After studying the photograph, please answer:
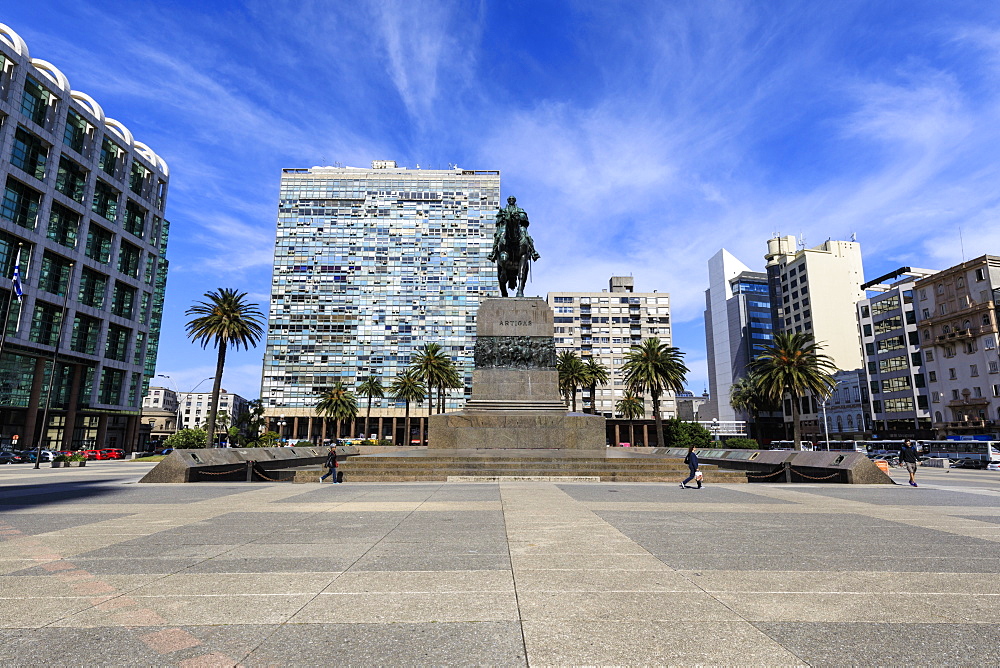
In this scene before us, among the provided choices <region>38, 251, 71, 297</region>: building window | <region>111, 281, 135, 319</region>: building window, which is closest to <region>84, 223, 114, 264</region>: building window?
<region>38, 251, 71, 297</region>: building window

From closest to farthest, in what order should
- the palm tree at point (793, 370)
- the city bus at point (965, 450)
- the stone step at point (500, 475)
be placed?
the stone step at point (500, 475)
the city bus at point (965, 450)
the palm tree at point (793, 370)

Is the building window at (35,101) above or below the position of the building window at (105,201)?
above

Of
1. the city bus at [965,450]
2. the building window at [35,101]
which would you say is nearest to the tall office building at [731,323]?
the city bus at [965,450]

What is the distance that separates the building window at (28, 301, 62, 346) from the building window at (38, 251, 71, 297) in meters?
1.83

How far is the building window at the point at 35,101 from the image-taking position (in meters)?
55.0

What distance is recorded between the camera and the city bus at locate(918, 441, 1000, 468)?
41.1 metres

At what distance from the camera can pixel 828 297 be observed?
375 ft

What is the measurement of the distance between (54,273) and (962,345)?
4188 inches

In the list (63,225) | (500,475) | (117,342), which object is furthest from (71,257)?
(500,475)

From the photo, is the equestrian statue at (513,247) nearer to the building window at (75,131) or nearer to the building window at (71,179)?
the building window at (71,179)

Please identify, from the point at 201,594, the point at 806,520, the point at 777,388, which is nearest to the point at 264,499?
the point at 201,594

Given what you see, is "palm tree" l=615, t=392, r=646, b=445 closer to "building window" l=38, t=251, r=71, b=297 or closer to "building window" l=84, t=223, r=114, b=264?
"building window" l=84, t=223, r=114, b=264

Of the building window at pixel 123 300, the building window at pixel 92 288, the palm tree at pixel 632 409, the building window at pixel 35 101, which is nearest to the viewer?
the building window at pixel 35 101

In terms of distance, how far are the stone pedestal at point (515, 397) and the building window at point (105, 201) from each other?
62.5m
